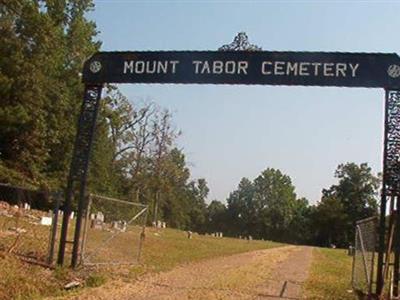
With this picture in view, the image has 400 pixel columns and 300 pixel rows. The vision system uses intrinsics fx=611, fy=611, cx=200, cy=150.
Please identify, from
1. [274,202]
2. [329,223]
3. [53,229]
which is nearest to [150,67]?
[53,229]

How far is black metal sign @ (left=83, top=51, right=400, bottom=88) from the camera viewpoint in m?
13.6

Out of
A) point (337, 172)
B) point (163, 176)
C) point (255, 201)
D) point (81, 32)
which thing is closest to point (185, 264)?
point (81, 32)

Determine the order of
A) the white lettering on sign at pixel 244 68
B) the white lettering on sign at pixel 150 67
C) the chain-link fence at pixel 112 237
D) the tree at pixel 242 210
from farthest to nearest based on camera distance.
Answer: the tree at pixel 242 210 → the chain-link fence at pixel 112 237 → the white lettering on sign at pixel 150 67 → the white lettering on sign at pixel 244 68

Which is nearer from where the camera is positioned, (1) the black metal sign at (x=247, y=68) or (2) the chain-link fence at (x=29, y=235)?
(1) the black metal sign at (x=247, y=68)

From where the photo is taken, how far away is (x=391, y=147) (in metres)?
13.4

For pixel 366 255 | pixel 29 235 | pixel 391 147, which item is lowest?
pixel 29 235

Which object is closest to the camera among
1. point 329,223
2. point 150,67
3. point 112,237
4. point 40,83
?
point 150,67

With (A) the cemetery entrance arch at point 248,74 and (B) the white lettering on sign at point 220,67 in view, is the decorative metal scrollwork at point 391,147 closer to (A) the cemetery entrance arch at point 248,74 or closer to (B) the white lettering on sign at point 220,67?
(A) the cemetery entrance arch at point 248,74

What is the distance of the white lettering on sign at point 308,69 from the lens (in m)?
13.8

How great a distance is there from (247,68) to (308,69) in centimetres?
141

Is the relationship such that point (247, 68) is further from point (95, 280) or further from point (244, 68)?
point (95, 280)

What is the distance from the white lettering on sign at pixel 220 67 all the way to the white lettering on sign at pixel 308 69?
497mm

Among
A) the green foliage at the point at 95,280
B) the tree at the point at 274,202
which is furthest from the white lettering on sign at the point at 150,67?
the tree at the point at 274,202

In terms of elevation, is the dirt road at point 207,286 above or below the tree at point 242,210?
below
